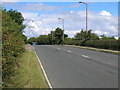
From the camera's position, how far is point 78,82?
963cm

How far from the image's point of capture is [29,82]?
30.0ft

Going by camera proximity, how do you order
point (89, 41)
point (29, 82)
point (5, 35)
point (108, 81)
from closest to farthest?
point (5, 35) → point (29, 82) → point (108, 81) → point (89, 41)

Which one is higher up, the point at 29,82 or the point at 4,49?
the point at 4,49

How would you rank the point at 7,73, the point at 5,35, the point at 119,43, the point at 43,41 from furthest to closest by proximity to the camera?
the point at 43,41 → the point at 119,43 → the point at 5,35 → the point at 7,73

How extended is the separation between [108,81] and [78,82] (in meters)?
1.26

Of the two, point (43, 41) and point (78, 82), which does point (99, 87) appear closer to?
point (78, 82)

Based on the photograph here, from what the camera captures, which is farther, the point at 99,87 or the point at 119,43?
the point at 119,43

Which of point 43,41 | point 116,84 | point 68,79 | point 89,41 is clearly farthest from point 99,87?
point 43,41

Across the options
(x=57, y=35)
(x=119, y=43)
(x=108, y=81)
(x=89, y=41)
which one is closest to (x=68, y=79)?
(x=108, y=81)

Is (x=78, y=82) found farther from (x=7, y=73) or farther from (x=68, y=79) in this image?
(x=7, y=73)

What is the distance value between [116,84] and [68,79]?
2181 mm

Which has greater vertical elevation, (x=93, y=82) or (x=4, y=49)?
(x=4, y=49)

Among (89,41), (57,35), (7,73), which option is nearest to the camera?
(7,73)

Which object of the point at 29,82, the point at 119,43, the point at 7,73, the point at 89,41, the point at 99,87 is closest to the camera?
the point at 7,73
